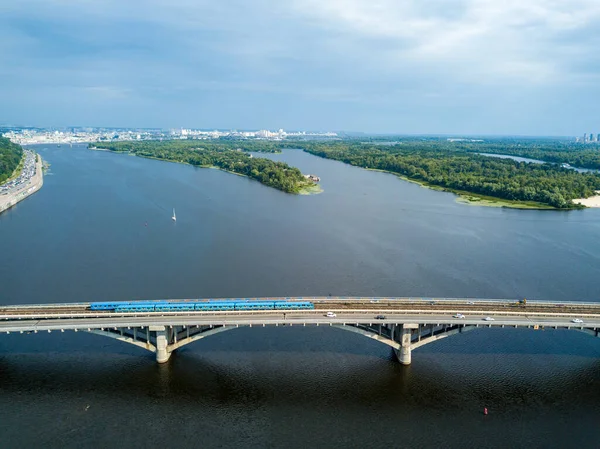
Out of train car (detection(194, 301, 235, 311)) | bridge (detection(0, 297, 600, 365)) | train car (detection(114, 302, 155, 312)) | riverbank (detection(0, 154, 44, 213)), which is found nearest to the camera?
bridge (detection(0, 297, 600, 365))

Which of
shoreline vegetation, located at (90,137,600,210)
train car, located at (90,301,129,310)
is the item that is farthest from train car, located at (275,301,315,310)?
shoreline vegetation, located at (90,137,600,210)

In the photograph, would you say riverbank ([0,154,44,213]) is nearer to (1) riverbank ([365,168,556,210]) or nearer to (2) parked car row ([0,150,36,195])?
(2) parked car row ([0,150,36,195])

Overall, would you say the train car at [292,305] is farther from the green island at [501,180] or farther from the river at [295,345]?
the green island at [501,180]

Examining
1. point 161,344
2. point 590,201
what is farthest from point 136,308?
point 590,201

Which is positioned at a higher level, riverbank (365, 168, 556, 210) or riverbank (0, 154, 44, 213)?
riverbank (0, 154, 44, 213)

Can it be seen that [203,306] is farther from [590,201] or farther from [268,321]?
[590,201]

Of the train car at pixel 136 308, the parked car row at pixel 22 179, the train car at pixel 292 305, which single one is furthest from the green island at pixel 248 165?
the train car at pixel 136 308
